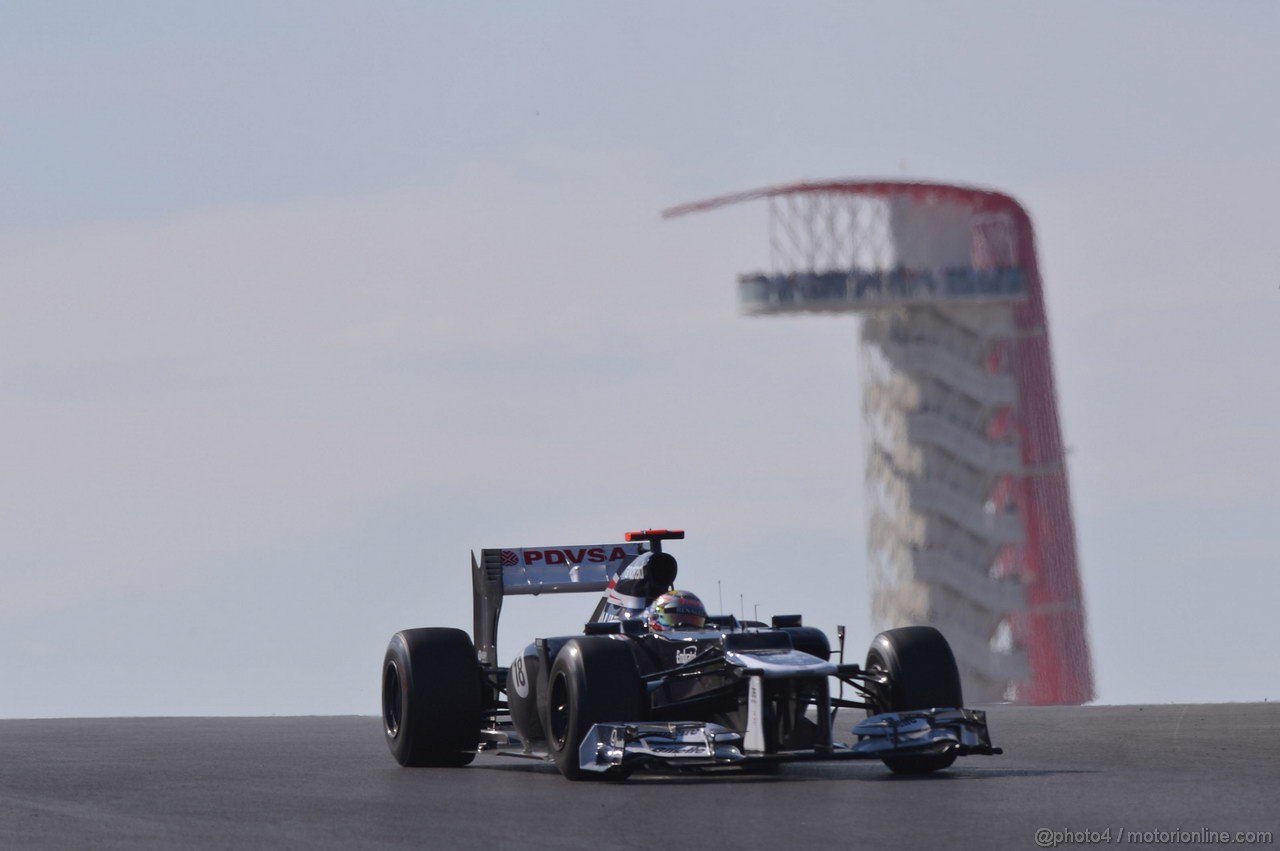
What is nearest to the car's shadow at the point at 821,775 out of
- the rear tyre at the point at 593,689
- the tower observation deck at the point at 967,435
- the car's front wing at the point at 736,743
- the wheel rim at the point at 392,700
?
the car's front wing at the point at 736,743

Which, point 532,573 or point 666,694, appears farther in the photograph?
point 532,573

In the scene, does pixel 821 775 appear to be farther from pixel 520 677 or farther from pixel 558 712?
pixel 520 677

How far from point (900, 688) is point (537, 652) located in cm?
304

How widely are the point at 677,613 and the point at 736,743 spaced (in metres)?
2.49

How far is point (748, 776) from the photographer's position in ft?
55.1

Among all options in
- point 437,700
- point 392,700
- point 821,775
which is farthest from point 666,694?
point 392,700

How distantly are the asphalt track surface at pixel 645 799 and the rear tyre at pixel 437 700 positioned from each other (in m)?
0.30

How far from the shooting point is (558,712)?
1714 centimetres

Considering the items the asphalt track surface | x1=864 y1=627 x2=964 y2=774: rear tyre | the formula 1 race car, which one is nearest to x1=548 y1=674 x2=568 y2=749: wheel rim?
the formula 1 race car

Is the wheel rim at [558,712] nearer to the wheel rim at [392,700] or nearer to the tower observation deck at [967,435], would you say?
the wheel rim at [392,700]

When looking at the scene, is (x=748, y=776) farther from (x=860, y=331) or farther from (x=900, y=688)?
(x=860, y=331)

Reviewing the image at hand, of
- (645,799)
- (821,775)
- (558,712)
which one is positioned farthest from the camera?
(558,712)

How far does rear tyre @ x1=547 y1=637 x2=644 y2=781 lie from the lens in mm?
16312

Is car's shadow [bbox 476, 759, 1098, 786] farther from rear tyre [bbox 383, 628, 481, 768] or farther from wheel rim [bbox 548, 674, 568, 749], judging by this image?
rear tyre [bbox 383, 628, 481, 768]
